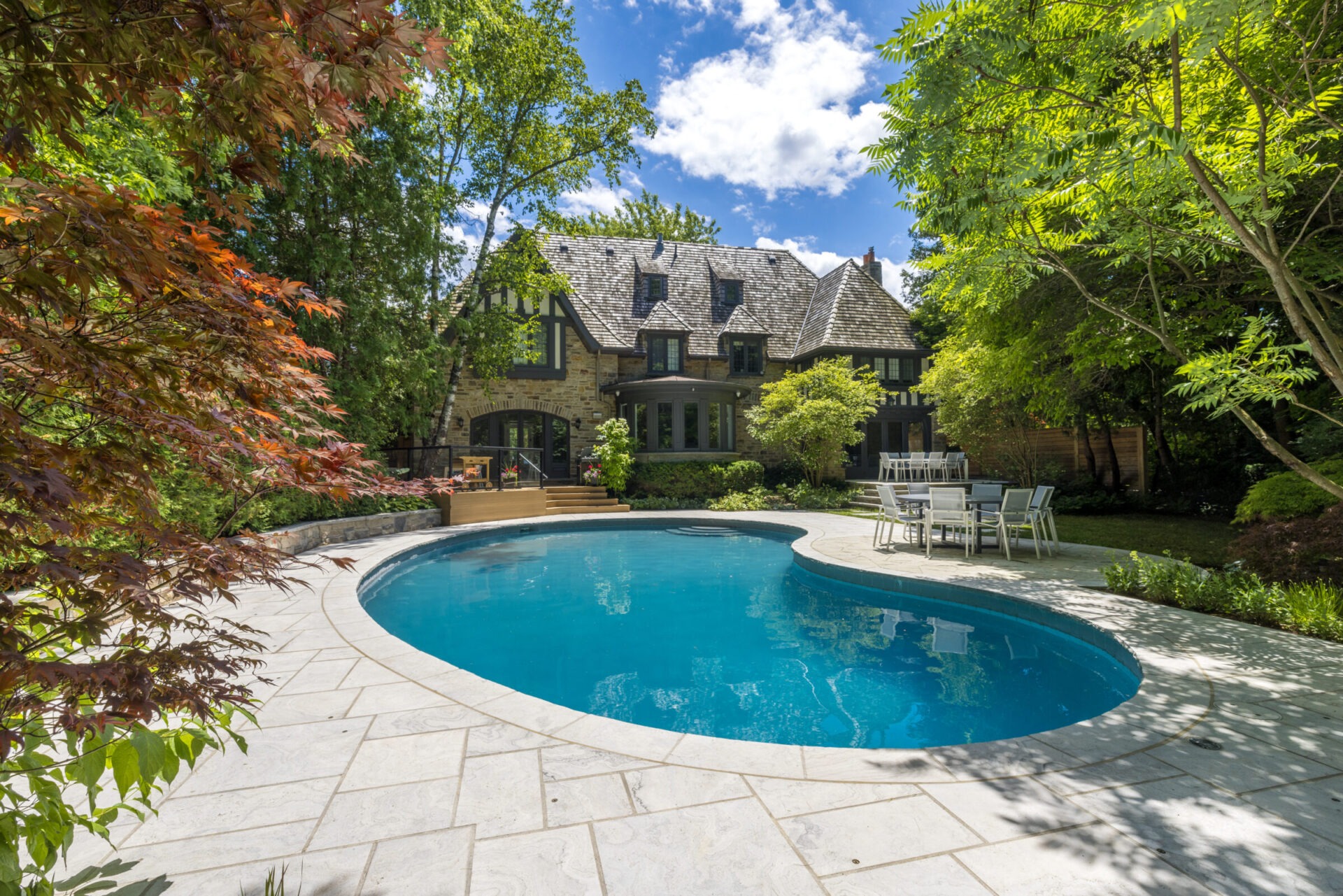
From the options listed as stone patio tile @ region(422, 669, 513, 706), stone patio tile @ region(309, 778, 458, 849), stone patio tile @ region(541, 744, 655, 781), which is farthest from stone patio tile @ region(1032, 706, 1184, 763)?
stone patio tile @ region(422, 669, 513, 706)

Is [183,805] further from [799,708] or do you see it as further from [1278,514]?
[1278,514]

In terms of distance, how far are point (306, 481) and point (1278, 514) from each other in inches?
367

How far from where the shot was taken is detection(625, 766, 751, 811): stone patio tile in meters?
2.57

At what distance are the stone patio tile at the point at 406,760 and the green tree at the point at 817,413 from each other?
15.1m

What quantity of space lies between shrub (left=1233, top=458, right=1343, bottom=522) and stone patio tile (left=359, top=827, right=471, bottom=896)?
338 inches

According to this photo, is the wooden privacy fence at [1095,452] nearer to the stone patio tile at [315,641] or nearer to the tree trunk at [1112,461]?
the tree trunk at [1112,461]

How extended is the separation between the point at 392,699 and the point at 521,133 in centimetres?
1507

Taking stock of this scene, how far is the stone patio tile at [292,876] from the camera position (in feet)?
6.72

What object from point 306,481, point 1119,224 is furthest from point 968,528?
point 306,481

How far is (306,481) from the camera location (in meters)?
2.06

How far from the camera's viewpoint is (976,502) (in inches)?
367

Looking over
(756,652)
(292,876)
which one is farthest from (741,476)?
(292,876)

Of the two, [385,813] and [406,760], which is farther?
[406,760]

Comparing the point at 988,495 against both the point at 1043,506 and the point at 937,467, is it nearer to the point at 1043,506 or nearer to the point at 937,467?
the point at 1043,506
